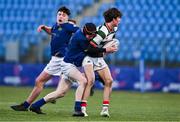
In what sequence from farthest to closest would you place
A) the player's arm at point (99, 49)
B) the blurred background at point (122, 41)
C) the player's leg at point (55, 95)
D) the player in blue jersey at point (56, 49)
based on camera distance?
the blurred background at point (122, 41) < the player in blue jersey at point (56, 49) < the player's leg at point (55, 95) < the player's arm at point (99, 49)

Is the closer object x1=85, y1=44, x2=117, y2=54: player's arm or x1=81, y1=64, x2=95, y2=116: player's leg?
x1=85, y1=44, x2=117, y2=54: player's arm

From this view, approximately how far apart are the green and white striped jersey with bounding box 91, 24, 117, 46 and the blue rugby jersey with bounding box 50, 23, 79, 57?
1132 mm

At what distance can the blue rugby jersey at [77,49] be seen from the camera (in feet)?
48.3

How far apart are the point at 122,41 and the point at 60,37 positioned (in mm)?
13185

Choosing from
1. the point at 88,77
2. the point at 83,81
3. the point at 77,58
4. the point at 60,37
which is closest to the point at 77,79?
the point at 83,81

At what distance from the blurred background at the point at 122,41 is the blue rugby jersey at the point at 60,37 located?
12.6 meters

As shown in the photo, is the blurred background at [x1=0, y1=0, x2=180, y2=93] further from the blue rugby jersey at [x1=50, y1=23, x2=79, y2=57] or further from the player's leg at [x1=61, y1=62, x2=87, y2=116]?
the player's leg at [x1=61, y1=62, x2=87, y2=116]

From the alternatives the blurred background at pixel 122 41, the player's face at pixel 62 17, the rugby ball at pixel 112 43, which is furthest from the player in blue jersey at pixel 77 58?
the blurred background at pixel 122 41

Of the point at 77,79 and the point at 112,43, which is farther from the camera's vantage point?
the point at 112,43

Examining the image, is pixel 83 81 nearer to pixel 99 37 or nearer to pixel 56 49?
pixel 99 37

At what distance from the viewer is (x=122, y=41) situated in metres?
29.1

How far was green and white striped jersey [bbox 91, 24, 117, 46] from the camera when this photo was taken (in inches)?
584

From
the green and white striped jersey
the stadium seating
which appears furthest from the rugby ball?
the stadium seating

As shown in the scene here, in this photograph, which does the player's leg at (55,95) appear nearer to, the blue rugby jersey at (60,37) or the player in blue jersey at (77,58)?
the player in blue jersey at (77,58)
